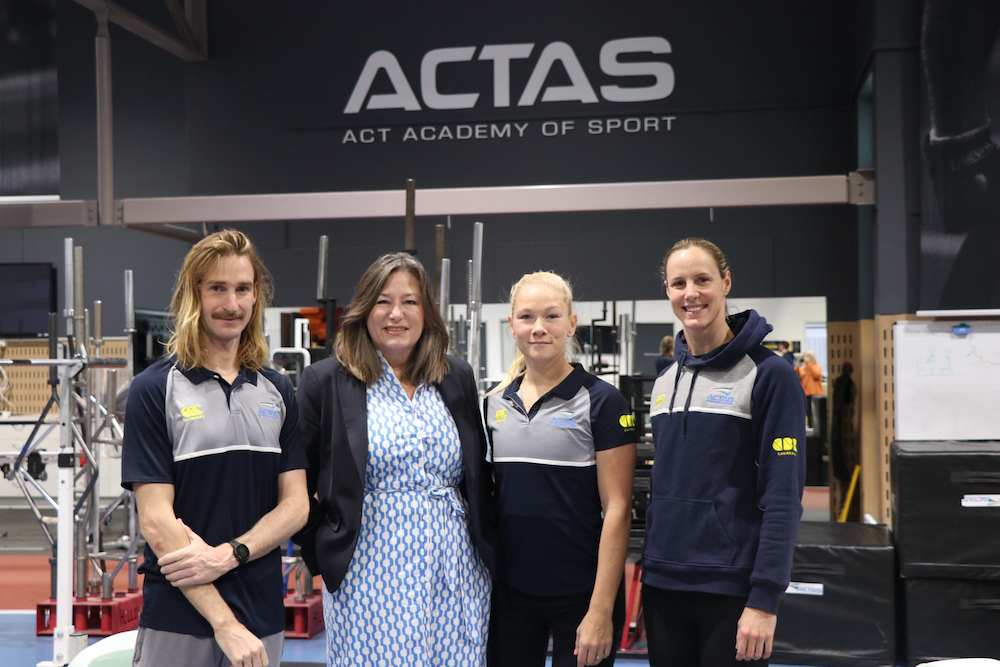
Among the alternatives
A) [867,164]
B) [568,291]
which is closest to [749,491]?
[568,291]

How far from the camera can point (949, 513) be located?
13.1 feet

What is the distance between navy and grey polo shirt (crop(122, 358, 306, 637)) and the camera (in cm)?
173

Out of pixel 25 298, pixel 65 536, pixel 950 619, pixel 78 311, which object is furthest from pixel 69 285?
pixel 25 298

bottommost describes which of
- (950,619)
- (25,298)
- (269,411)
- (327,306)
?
(950,619)

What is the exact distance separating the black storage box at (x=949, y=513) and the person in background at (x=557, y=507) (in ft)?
7.99

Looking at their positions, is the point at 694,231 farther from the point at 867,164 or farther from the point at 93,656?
the point at 93,656

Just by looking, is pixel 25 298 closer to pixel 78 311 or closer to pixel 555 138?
pixel 78 311

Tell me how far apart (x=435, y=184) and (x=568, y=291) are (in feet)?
18.7

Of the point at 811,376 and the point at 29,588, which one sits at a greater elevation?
the point at 811,376

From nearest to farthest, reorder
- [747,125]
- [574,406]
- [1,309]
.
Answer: [574,406]
[747,125]
[1,309]

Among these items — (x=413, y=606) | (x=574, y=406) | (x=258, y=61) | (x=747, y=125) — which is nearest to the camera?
A: (x=413, y=606)

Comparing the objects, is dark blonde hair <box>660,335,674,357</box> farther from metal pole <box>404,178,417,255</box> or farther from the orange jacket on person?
metal pole <box>404,178,417,255</box>

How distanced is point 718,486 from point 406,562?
0.74 metres

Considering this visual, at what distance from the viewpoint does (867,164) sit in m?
6.56
